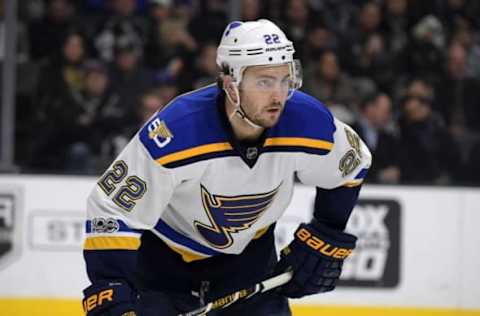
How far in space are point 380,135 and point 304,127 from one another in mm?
2710

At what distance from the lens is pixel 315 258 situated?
3141 millimetres

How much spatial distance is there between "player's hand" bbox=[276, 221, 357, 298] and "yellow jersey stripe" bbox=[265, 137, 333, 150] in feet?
1.06

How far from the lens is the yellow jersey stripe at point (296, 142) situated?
2887 millimetres

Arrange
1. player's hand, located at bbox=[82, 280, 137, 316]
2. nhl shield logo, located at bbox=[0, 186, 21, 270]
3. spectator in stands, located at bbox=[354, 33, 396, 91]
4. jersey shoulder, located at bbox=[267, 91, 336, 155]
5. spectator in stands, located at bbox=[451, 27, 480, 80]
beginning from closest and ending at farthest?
player's hand, located at bbox=[82, 280, 137, 316] → jersey shoulder, located at bbox=[267, 91, 336, 155] → nhl shield logo, located at bbox=[0, 186, 21, 270] → spectator in stands, located at bbox=[354, 33, 396, 91] → spectator in stands, located at bbox=[451, 27, 480, 80]

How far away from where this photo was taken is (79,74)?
217 inches

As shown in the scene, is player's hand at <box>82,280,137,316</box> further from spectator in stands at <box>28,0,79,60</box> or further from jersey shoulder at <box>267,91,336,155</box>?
spectator in stands at <box>28,0,79,60</box>

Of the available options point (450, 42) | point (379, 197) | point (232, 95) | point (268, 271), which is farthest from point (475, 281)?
point (232, 95)

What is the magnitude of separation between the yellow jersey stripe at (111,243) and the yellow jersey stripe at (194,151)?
0.71 ft

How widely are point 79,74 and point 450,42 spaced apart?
2137 millimetres

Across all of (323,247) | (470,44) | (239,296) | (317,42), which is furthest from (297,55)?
(239,296)

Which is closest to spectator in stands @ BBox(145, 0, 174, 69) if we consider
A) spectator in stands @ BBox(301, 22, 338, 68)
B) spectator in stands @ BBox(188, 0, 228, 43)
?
spectator in stands @ BBox(188, 0, 228, 43)

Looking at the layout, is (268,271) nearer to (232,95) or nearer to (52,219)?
(232,95)

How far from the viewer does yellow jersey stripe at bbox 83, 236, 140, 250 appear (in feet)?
8.98

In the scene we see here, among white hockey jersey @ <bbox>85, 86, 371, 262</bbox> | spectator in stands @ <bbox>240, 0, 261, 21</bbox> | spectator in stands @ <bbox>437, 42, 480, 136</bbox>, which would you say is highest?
white hockey jersey @ <bbox>85, 86, 371, 262</bbox>
